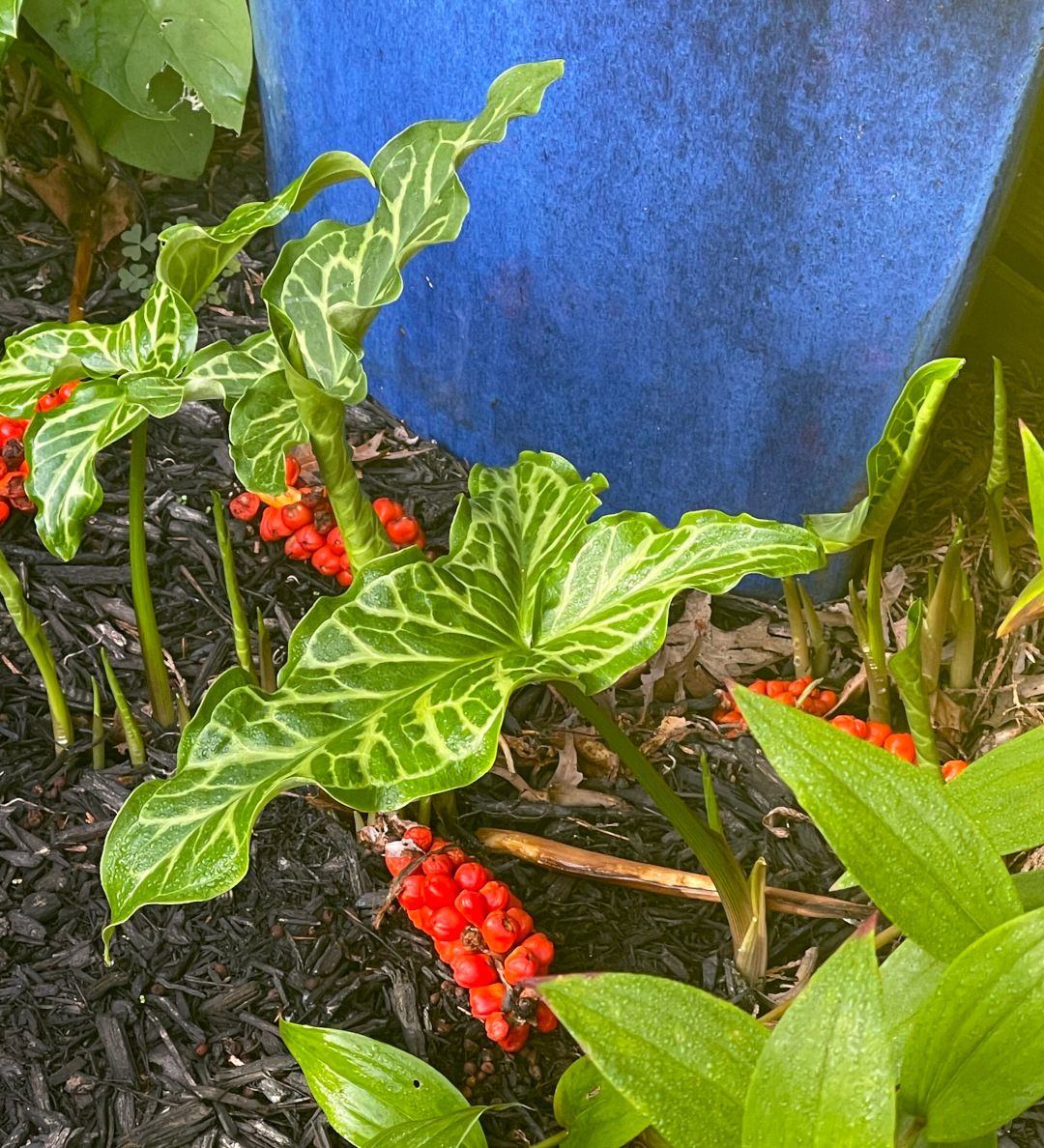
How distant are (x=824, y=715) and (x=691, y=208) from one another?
59 cm

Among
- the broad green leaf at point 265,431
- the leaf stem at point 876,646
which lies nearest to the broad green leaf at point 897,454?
the leaf stem at point 876,646

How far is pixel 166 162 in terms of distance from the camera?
67.5 inches

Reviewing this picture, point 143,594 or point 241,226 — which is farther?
point 143,594

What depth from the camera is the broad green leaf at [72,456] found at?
99 centimetres

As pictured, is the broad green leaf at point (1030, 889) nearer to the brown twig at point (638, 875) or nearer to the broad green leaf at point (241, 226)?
the brown twig at point (638, 875)

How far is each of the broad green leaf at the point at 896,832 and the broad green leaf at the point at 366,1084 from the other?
45 centimetres

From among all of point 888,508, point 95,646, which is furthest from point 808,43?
point 95,646

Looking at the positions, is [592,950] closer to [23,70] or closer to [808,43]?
[808,43]

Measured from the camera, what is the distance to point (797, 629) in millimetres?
1311

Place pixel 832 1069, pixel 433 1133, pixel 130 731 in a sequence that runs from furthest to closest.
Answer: pixel 130 731 → pixel 433 1133 → pixel 832 1069

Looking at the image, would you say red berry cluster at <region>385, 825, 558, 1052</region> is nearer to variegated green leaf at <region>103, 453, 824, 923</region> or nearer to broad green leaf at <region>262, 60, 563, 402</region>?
variegated green leaf at <region>103, 453, 824, 923</region>

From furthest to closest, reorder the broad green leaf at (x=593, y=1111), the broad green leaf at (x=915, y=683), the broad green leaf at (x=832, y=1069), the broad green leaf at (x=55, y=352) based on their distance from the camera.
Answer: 1. the broad green leaf at (x=55, y=352)
2. the broad green leaf at (x=915, y=683)
3. the broad green leaf at (x=593, y=1111)
4. the broad green leaf at (x=832, y=1069)

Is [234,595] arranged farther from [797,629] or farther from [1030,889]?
[1030,889]

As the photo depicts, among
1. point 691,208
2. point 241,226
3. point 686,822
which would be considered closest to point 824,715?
point 686,822
